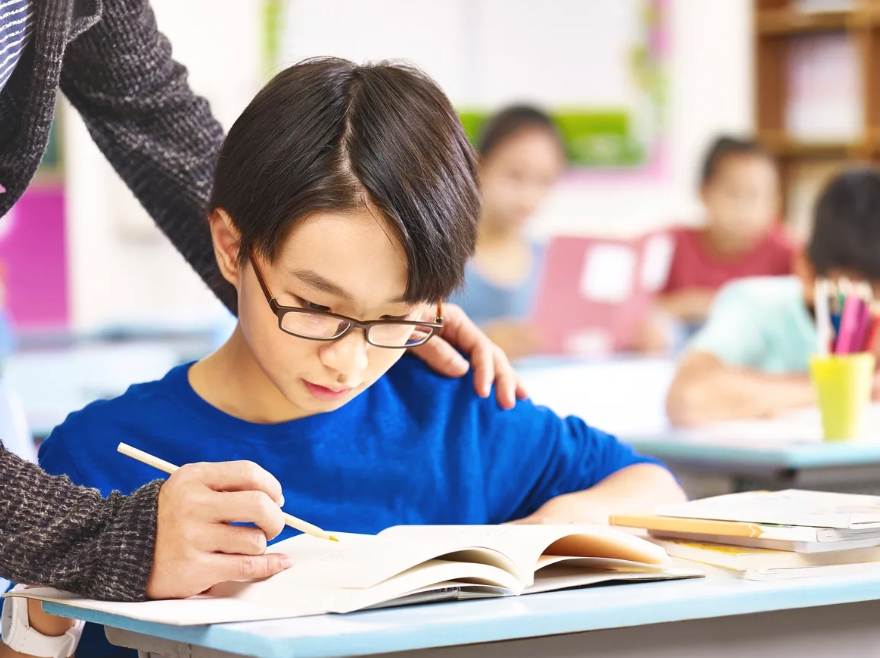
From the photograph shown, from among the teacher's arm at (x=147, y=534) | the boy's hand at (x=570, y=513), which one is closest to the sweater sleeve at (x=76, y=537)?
the teacher's arm at (x=147, y=534)

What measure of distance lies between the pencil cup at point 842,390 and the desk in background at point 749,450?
33 millimetres

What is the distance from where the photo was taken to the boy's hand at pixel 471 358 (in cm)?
133

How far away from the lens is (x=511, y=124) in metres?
3.92

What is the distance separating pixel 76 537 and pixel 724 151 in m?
4.26

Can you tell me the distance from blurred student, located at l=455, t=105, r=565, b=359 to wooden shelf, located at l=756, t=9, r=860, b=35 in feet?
6.93

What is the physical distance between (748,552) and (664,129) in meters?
4.93

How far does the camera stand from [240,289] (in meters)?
1.17

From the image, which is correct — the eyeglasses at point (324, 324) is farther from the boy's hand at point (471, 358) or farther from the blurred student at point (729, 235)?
the blurred student at point (729, 235)

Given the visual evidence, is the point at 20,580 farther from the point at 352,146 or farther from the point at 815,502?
the point at 815,502

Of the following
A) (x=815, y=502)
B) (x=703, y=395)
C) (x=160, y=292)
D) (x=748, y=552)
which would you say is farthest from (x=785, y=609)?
(x=160, y=292)

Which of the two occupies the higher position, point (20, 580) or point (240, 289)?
point (240, 289)

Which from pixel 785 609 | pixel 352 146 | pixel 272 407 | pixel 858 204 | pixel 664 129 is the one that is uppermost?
pixel 664 129

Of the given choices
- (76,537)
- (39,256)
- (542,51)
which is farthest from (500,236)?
(76,537)

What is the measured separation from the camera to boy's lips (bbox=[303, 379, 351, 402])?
3.72 ft
